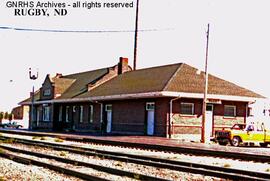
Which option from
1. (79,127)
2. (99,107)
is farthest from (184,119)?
(79,127)

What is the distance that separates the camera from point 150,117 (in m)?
33.5

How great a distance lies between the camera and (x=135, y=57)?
5588 centimetres

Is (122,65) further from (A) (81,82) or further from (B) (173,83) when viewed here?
(B) (173,83)

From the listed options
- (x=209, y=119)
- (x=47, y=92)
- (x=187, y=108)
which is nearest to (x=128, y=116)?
(x=187, y=108)

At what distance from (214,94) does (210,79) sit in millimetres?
3838

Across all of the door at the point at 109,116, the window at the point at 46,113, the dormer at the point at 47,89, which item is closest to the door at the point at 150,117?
the door at the point at 109,116

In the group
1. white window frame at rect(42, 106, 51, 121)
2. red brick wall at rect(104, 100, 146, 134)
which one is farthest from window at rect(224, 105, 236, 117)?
white window frame at rect(42, 106, 51, 121)

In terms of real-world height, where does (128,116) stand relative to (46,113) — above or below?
above

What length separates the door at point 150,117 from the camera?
3305 cm

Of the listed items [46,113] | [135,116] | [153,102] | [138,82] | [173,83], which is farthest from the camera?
[46,113]

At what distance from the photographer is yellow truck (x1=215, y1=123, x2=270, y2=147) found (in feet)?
90.2

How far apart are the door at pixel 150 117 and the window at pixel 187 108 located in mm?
2114

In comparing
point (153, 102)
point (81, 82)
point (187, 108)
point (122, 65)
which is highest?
point (122, 65)

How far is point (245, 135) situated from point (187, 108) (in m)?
5.57
